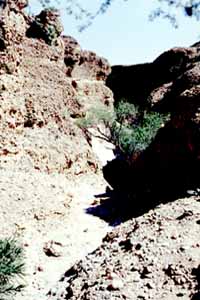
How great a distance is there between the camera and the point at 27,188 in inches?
375

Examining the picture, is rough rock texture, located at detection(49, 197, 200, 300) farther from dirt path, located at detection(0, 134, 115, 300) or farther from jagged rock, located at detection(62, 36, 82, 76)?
jagged rock, located at detection(62, 36, 82, 76)

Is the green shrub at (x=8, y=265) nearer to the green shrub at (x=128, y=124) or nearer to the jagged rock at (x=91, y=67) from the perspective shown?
the green shrub at (x=128, y=124)

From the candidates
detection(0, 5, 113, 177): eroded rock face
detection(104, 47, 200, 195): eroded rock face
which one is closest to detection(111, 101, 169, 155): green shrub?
detection(104, 47, 200, 195): eroded rock face

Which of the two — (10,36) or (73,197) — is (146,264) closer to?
(73,197)

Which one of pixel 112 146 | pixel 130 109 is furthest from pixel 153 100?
pixel 112 146

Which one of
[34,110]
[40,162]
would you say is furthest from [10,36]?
[40,162]

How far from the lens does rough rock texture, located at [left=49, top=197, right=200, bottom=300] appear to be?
5.71 meters

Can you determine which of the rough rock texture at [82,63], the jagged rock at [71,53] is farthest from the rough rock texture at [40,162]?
the rough rock texture at [82,63]

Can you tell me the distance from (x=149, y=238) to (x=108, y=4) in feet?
11.6

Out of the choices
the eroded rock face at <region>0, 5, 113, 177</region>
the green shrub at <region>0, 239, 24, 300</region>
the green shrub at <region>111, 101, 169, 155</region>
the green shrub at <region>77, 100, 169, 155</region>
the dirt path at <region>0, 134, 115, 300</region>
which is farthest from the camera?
the green shrub at <region>77, 100, 169, 155</region>

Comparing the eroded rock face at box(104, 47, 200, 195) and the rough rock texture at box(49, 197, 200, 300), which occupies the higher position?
the eroded rock face at box(104, 47, 200, 195)

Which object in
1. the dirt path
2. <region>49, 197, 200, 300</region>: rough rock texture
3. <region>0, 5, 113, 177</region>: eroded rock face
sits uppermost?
<region>0, 5, 113, 177</region>: eroded rock face

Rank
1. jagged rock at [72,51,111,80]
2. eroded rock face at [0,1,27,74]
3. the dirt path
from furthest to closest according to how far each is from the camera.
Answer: jagged rock at [72,51,111,80], eroded rock face at [0,1,27,74], the dirt path

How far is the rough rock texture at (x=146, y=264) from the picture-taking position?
18.7ft
